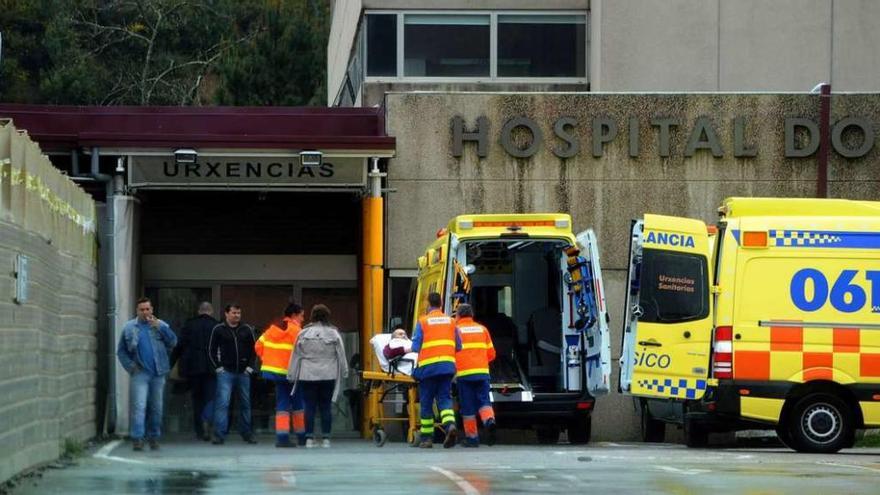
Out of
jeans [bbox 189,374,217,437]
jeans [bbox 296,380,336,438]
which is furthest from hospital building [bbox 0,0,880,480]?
jeans [bbox 296,380,336,438]

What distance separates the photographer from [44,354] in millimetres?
15125

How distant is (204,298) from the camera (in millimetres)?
26109

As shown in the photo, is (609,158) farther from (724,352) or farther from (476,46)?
(724,352)

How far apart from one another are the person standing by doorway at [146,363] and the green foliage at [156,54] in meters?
33.1

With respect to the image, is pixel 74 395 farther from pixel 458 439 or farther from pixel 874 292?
pixel 874 292

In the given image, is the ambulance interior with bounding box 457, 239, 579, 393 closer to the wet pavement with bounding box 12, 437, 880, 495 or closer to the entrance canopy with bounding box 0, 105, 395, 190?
the wet pavement with bounding box 12, 437, 880, 495

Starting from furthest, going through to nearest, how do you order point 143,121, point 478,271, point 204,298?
1. point 204,298
2. point 143,121
3. point 478,271

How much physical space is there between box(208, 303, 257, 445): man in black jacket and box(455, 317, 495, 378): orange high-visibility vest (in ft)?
12.4

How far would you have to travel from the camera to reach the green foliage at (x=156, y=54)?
172 feet

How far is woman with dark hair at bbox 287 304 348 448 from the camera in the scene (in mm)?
19516

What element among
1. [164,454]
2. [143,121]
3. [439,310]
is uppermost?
[143,121]

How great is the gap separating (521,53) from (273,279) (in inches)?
208

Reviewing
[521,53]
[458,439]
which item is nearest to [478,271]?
[458,439]

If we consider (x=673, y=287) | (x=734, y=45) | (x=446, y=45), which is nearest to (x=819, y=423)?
(x=673, y=287)
